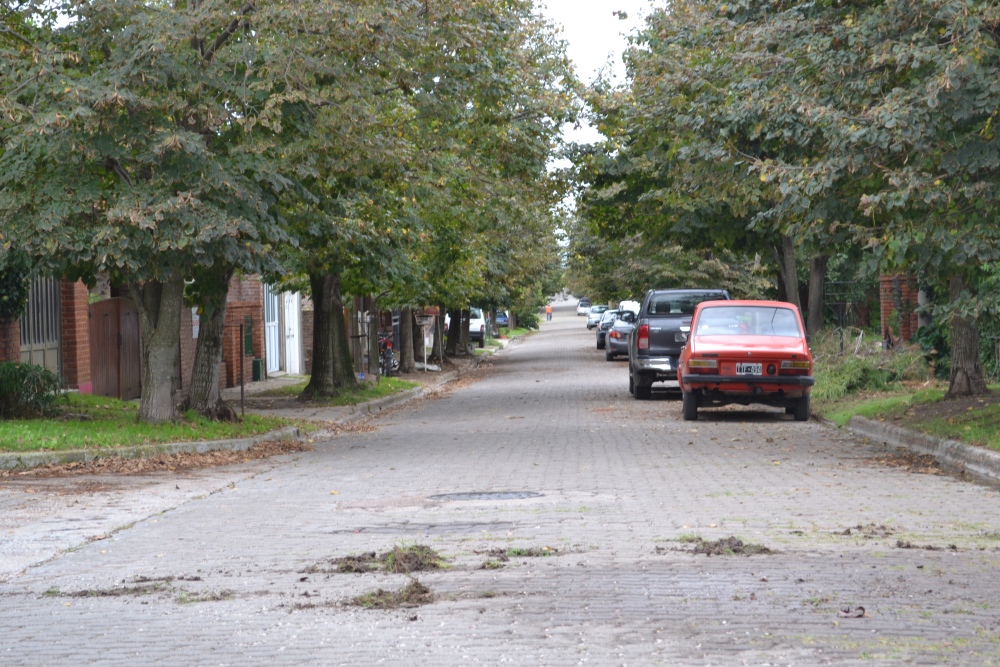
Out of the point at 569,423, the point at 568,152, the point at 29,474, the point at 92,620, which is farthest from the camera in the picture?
the point at 568,152

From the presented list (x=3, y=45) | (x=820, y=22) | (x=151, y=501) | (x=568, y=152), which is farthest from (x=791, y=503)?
(x=568, y=152)

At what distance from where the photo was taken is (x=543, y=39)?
115 feet

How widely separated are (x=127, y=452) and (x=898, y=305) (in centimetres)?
2206

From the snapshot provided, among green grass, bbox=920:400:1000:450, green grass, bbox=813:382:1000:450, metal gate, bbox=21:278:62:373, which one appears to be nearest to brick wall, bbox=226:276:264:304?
metal gate, bbox=21:278:62:373

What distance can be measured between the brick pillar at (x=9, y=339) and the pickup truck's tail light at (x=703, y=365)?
10.4 meters

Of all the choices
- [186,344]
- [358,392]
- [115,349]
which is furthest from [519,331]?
[115,349]

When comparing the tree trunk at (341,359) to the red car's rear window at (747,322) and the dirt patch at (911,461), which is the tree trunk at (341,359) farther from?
the dirt patch at (911,461)

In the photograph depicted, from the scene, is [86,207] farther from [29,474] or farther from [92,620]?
[92,620]

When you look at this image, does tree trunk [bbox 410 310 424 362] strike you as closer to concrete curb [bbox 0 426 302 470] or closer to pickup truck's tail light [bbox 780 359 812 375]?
pickup truck's tail light [bbox 780 359 812 375]

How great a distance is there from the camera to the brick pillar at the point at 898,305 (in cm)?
3095

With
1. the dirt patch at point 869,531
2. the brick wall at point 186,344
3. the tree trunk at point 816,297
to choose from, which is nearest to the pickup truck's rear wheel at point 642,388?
the tree trunk at point 816,297

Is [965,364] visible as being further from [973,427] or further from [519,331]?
[519,331]

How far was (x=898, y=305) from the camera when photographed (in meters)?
32.0

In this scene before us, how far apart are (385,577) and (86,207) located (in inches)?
358
